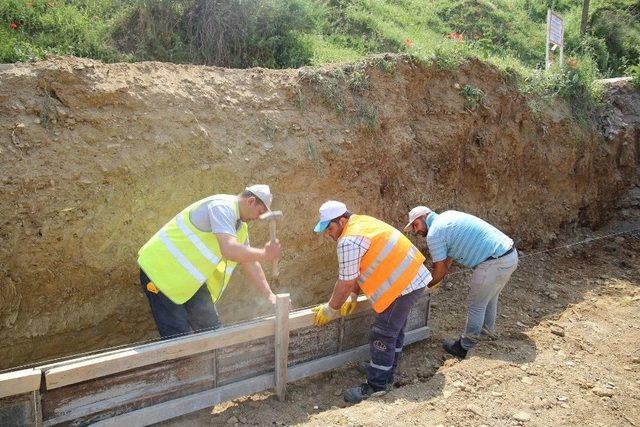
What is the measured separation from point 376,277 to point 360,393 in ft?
3.13

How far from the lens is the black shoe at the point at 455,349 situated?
16.3ft

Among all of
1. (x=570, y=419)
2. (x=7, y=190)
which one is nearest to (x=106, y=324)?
(x=7, y=190)

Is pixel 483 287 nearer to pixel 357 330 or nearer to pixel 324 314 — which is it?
pixel 357 330

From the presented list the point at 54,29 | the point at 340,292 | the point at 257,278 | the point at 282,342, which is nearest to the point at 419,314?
the point at 340,292

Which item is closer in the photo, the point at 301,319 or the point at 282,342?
the point at 282,342

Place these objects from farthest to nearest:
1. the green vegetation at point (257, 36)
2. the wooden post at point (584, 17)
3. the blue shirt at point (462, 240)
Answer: the wooden post at point (584, 17) < the green vegetation at point (257, 36) < the blue shirt at point (462, 240)

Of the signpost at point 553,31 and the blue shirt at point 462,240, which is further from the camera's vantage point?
the signpost at point 553,31

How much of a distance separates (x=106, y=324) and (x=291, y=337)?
5.87 feet

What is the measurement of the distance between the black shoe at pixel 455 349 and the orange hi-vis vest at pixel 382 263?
4.00 feet

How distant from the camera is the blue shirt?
4.78 metres

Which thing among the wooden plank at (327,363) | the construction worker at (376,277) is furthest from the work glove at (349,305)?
the wooden plank at (327,363)

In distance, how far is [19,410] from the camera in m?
3.12

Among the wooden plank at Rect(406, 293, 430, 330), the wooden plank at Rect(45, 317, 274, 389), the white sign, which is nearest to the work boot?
the wooden plank at Rect(45, 317, 274, 389)

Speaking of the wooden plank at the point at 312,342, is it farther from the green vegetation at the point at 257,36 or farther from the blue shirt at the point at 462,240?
the green vegetation at the point at 257,36
